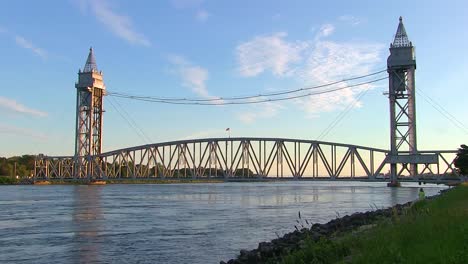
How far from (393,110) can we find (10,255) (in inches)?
3763

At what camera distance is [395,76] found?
354 feet

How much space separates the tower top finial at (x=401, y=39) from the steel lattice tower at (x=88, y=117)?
8318 centimetres

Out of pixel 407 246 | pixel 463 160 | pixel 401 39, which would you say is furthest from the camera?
pixel 401 39

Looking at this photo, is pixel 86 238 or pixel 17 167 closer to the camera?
pixel 86 238

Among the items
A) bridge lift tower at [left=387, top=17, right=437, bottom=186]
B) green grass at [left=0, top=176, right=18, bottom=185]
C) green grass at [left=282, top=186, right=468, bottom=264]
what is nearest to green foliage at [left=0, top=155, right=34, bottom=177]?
green grass at [left=0, top=176, right=18, bottom=185]

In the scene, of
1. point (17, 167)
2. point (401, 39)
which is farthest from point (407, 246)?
point (17, 167)

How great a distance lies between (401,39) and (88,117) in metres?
87.2

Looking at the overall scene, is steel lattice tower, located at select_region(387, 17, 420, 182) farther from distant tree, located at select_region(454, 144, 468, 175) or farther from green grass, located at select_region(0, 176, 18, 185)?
green grass, located at select_region(0, 176, 18, 185)

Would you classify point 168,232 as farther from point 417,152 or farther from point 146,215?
point 417,152

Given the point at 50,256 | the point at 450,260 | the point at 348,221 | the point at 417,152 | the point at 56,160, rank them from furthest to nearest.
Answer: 1. the point at 56,160
2. the point at 417,152
3. the point at 348,221
4. the point at 50,256
5. the point at 450,260

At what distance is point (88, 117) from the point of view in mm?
145625

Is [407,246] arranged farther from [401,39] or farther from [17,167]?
[17,167]

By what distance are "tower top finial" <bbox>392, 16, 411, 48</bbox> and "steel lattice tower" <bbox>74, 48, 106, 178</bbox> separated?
83181mm

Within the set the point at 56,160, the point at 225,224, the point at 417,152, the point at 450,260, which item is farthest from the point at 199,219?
the point at 56,160
